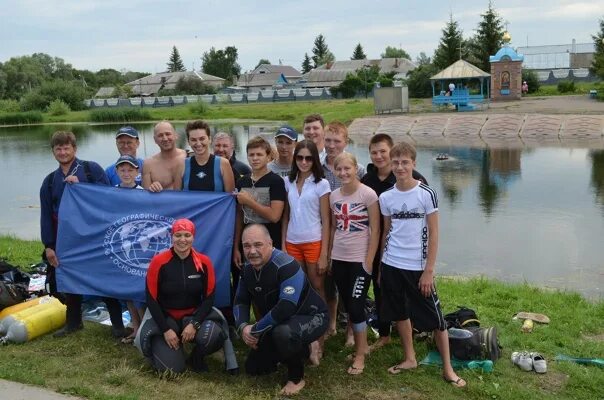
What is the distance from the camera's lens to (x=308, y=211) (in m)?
5.47

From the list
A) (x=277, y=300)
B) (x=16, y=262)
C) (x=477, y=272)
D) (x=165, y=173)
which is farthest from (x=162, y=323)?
(x=477, y=272)

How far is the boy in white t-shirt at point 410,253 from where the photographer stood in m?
5.01

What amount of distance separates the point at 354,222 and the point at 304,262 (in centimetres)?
64

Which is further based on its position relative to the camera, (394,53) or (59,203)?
(394,53)

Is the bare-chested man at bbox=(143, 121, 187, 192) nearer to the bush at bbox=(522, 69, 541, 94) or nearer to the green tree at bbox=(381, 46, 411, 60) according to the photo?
the bush at bbox=(522, 69, 541, 94)

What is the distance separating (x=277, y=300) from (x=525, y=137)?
30.1 m

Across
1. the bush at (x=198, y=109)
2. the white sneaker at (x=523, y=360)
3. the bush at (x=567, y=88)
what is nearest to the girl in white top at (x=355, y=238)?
the white sneaker at (x=523, y=360)

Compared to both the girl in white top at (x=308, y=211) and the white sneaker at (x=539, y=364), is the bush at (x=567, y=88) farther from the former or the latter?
the girl in white top at (x=308, y=211)

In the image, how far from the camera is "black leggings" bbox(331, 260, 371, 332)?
5309 mm

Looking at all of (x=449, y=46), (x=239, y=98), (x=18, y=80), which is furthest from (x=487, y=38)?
(x=18, y=80)

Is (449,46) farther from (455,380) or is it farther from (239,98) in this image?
(455,380)

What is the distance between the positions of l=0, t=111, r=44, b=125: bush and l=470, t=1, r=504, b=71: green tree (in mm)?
49215

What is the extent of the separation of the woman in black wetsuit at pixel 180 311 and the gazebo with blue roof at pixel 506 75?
48.9m

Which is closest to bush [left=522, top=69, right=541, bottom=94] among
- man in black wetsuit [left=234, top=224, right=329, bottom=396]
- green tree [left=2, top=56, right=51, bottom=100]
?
man in black wetsuit [left=234, top=224, right=329, bottom=396]
